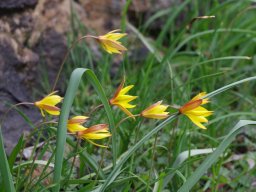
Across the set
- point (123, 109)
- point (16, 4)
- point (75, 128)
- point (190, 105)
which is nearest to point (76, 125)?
point (75, 128)

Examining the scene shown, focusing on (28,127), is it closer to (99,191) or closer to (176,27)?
(99,191)

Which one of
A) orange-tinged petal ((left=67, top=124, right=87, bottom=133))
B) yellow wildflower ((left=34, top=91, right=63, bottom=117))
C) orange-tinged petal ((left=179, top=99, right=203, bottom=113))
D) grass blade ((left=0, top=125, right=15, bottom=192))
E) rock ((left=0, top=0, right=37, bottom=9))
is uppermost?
rock ((left=0, top=0, right=37, bottom=9))

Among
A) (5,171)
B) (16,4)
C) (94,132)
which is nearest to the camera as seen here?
(5,171)

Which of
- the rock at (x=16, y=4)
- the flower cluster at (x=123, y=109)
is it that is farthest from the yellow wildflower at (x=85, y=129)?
the rock at (x=16, y=4)

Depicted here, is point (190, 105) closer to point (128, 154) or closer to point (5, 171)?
point (128, 154)

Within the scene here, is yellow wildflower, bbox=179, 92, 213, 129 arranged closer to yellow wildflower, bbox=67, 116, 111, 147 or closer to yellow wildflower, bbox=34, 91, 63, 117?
yellow wildflower, bbox=67, 116, 111, 147

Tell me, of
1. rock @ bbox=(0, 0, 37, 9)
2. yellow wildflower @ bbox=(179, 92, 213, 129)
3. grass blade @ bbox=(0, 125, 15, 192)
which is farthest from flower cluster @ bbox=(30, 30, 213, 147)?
rock @ bbox=(0, 0, 37, 9)

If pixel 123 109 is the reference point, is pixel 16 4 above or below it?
above

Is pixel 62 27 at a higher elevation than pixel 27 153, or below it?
higher

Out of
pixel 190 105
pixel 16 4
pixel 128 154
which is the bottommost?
pixel 128 154

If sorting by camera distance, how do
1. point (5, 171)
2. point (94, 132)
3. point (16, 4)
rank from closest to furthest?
point (5, 171)
point (94, 132)
point (16, 4)

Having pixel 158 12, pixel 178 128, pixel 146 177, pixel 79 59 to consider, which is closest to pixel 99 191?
pixel 146 177
